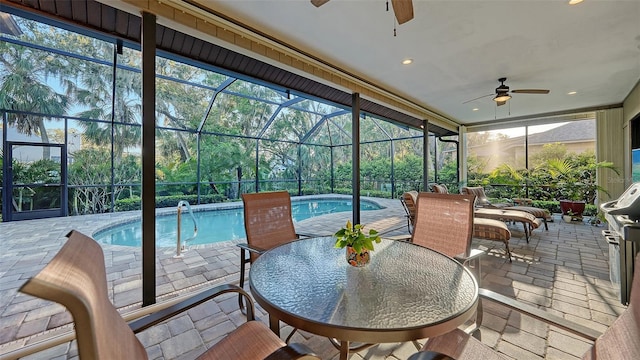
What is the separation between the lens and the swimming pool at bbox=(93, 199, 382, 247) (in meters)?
6.06

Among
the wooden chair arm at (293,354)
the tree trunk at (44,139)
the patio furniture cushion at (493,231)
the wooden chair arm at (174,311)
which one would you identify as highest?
the tree trunk at (44,139)

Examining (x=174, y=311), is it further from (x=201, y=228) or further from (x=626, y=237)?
(x=201, y=228)

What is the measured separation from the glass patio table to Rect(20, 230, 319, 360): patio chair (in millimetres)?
154

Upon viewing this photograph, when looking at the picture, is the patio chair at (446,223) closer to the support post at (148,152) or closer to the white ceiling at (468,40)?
the white ceiling at (468,40)

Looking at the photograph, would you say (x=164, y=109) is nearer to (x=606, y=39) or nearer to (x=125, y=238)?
(x=125, y=238)

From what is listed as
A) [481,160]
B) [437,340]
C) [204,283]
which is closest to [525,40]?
[437,340]

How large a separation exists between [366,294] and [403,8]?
7.04ft

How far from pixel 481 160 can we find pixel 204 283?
1011cm

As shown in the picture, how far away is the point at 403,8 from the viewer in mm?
2041

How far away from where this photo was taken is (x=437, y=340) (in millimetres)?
1309

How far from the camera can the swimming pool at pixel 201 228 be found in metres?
6.06

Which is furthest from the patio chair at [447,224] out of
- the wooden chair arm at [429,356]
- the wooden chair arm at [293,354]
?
the wooden chair arm at [293,354]

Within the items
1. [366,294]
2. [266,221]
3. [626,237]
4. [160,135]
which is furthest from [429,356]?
[160,135]

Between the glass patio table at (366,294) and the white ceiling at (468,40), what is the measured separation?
2.45 metres
